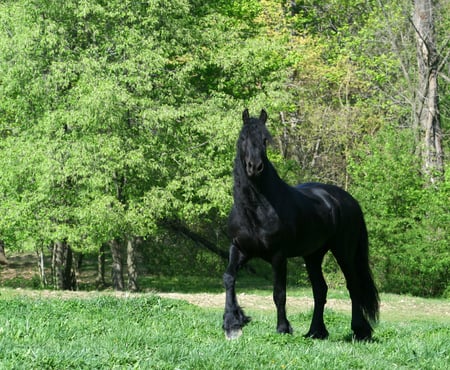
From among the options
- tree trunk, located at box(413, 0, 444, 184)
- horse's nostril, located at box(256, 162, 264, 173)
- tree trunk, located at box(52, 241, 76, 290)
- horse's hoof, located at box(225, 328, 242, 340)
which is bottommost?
tree trunk, located at box(52, 241, 76, 290)

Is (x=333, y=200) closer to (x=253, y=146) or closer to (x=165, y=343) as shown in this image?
(x=253, y=146)

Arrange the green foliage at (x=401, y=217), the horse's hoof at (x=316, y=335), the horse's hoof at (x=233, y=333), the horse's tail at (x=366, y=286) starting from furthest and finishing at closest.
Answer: the green foliage at (x=401, y=217) < the horse's tail at (x=366, y=286) < the horse's hoof at (x=316, y=335) < the horse's hoof at (x=233, y=333)

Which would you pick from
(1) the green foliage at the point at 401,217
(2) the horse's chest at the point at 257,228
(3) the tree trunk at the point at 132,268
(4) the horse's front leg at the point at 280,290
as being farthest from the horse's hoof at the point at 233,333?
(3) the tree trunk at the point at 132,268

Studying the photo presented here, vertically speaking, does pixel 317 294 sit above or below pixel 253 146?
below

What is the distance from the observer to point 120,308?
10008 millimetres

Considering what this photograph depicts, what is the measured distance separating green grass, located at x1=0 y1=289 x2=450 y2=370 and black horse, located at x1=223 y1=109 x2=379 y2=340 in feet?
1.27

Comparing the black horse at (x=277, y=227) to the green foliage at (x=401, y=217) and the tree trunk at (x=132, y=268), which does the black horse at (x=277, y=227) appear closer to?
the green foliage at (x=401, y=217)

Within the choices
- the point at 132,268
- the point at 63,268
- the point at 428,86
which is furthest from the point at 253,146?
the point at 428,86

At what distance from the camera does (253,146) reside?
8500 millimetres

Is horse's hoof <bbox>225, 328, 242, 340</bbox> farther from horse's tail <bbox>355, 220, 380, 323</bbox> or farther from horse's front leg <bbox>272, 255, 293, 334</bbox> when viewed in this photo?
horse's tail <bbox>355, 220, 380, 323</bbox>

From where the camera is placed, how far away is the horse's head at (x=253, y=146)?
27.8ft

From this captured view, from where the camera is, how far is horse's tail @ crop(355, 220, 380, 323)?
10508 mm

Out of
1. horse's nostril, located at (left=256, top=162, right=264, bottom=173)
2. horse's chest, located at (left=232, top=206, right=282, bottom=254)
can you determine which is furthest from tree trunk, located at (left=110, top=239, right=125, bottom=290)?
horse's nostril, located at (left=256, top=162, right=264, bottom=173)

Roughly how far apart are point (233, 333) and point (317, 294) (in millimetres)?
2059
